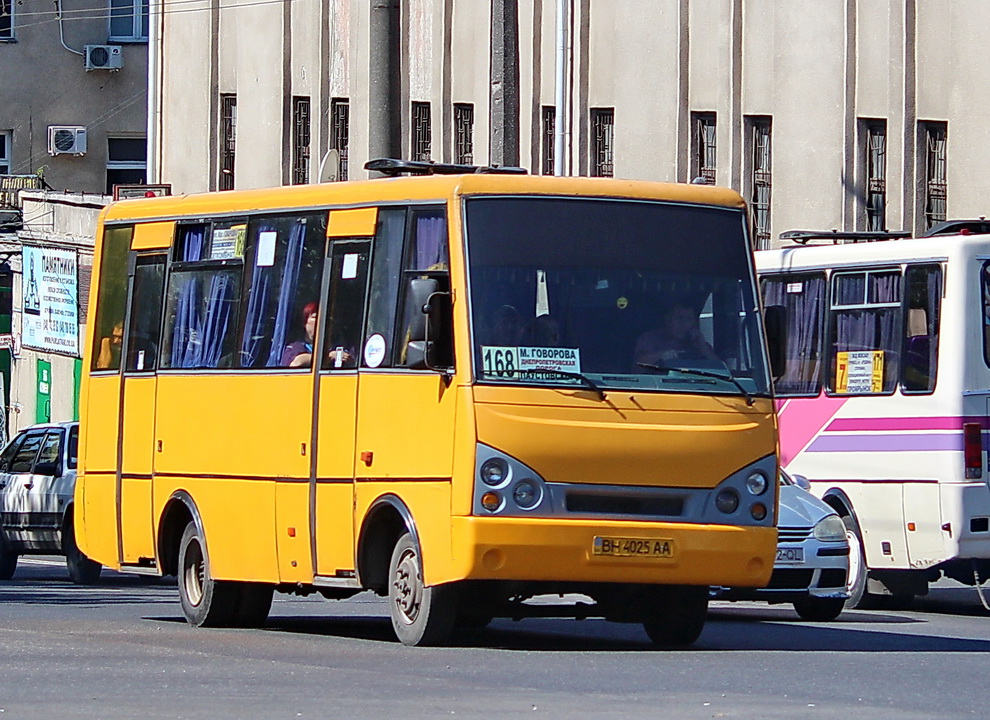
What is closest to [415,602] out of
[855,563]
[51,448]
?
[855,563]

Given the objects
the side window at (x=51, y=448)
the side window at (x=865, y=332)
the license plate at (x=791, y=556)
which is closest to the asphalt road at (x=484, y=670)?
the license plate at (x=791, y=556)

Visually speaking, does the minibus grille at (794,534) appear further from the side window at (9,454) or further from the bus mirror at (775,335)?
the side window at (9,454)

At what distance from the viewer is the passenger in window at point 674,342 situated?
14312mm

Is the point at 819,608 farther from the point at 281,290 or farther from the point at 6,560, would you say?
the point at 6,560

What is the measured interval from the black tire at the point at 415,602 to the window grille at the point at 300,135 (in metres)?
30.0

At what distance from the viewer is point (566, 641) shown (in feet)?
51.9

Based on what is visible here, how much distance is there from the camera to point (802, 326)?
21156 mm

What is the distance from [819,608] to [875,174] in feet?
40.3

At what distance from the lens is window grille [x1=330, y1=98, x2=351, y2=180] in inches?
1689

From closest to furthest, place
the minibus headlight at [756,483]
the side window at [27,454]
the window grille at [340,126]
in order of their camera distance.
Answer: the minibus headlight at [756,483], the side window at [27,454], the window grille at [340,126]

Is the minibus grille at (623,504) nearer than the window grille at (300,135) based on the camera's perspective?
Yes

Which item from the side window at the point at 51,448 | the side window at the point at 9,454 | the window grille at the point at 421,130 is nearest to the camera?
the side window at the point at 51,448

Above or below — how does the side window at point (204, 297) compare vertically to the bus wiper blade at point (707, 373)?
above

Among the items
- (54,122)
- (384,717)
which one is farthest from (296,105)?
(384,717)
